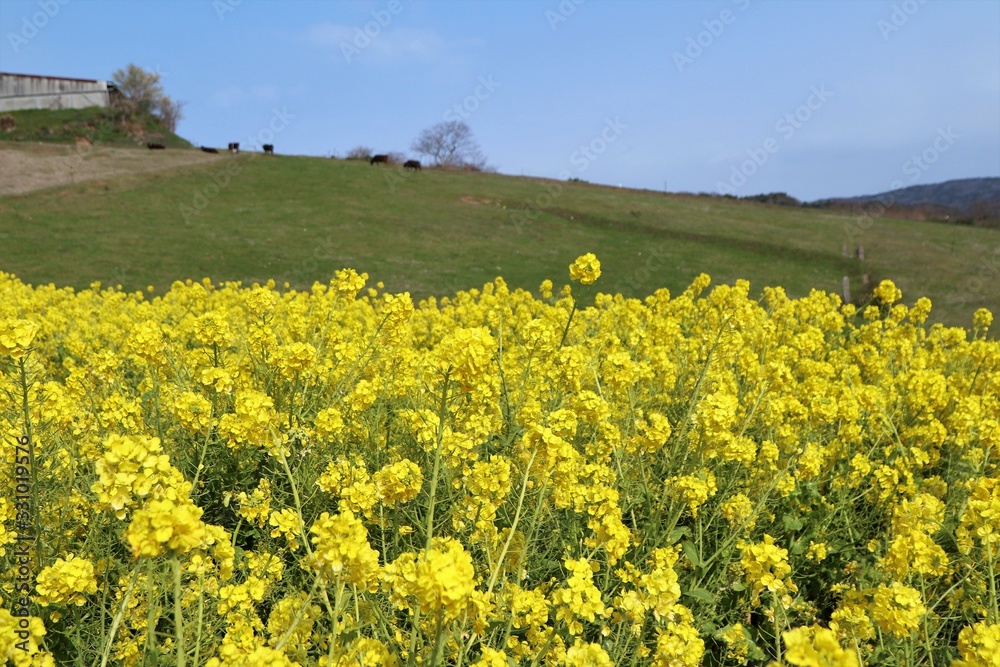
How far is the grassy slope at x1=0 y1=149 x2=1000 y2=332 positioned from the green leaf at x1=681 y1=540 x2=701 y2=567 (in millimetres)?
13699

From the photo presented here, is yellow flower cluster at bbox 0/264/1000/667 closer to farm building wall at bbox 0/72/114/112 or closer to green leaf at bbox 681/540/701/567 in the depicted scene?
green leaf at bbox 681/540/701/567

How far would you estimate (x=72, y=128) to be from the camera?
37031 millimetres

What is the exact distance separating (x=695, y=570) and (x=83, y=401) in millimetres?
3749

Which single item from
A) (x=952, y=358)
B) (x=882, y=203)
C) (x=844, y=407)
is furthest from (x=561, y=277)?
(x=882, y=203)

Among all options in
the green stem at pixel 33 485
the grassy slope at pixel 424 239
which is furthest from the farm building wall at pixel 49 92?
Result: the green stem at pixel 33 485

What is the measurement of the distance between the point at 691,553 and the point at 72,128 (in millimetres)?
46061

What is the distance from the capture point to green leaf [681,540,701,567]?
2.86 metres

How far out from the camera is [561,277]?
60.6 ft

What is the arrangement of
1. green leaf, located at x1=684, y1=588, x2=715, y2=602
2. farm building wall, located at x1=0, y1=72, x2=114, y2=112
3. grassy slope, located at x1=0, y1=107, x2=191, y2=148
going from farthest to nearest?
farm building wall, located at x1=0, y1=72, x2=114, y2=112
grassy slope, located at x1=0, y1=107, x2=191, y2=148
green leaf, located at x1=684, y1=588, x2=715, y2=602

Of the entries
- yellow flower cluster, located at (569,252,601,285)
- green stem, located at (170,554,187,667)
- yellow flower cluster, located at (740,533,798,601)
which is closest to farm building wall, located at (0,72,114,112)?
yellow flower cluster, located at (569,252,601,285)

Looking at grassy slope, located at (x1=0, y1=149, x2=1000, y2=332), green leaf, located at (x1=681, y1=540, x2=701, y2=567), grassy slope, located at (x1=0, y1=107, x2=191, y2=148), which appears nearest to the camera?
green leaf, located at (x1=681, y1=540, x2=701, y2=567)

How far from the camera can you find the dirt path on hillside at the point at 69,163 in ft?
80.4

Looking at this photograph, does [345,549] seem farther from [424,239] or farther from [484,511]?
[424,239]

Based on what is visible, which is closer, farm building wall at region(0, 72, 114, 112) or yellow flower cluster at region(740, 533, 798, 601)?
yellow flower cluster at region(740, 533, 798, 601)
